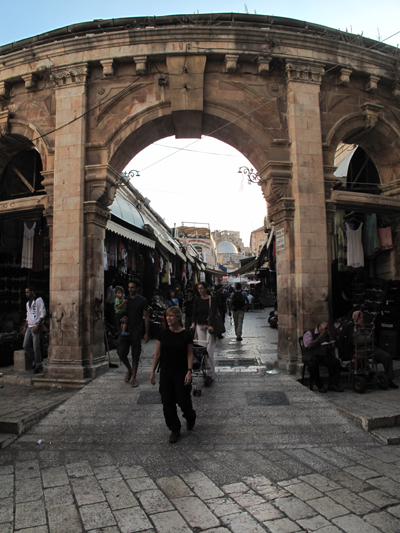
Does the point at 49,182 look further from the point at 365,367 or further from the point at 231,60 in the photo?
the point at 365,367

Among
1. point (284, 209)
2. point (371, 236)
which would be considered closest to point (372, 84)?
point (371, 236)

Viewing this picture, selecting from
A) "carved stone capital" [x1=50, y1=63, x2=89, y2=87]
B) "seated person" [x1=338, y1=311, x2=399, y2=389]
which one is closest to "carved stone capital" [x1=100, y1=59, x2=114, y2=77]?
"carved stone capital" [x1=50, y1=63, x2=89, y2=87]

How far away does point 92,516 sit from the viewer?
294 centimetres

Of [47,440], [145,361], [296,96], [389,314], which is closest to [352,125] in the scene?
[296,96]

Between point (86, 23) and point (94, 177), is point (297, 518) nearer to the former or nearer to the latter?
point (94, 177)

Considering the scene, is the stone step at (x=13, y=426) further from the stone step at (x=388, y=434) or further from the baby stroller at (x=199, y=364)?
the stone step at (x=388, y=434)

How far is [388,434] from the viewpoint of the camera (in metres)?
4.45

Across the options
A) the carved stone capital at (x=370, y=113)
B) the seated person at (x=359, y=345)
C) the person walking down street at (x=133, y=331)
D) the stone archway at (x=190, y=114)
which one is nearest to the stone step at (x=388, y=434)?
the seated person at (x=359, y=345)

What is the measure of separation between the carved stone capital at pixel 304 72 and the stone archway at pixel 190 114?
2 cm

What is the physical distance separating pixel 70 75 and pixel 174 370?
262 inches

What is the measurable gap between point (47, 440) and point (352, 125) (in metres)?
8.30

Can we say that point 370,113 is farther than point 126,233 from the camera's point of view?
No

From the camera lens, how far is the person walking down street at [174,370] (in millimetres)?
4363

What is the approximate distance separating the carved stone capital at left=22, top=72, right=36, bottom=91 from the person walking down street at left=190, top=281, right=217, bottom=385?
19.3 feet
